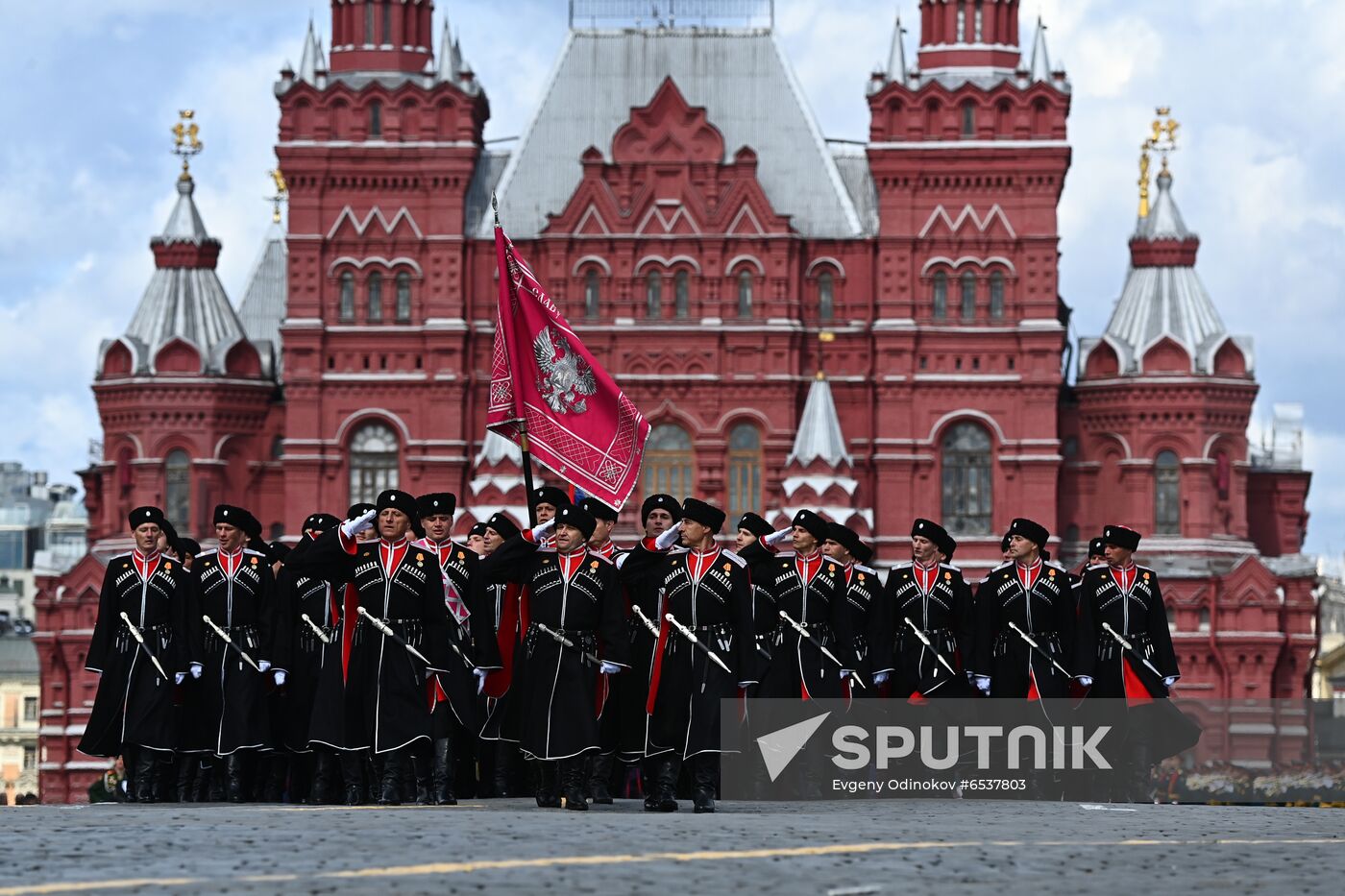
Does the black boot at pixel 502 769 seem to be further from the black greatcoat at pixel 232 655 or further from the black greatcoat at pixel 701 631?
the black greatcoat at pixel 701 631

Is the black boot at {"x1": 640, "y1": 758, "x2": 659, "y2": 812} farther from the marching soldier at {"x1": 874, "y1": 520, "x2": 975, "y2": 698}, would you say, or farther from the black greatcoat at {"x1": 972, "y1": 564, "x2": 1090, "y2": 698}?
the black greatcoat at {"x1": 972, "y1": 564, "x2": 1090, "y2": 698}

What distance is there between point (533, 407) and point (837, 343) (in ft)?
122

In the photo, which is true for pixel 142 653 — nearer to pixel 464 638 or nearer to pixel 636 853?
pixel 464 638

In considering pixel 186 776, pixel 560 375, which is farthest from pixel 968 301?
pixel 186 776

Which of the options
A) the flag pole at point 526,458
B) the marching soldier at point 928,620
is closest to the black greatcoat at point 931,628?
the marching soldier at point 928,620

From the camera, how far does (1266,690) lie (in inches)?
2245

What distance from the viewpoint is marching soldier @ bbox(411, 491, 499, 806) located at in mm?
18484

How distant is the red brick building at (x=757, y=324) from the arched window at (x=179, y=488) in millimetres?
66

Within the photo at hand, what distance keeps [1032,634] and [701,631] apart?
3953mm

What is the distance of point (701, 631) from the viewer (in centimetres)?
1836

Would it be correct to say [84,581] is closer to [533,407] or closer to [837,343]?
[837,343]

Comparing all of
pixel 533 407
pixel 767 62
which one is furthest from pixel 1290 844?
pixel 767 62

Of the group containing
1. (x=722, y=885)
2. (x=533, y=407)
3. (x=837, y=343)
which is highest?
(x=837, y=343)

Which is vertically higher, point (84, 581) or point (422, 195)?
point (422, 195)
